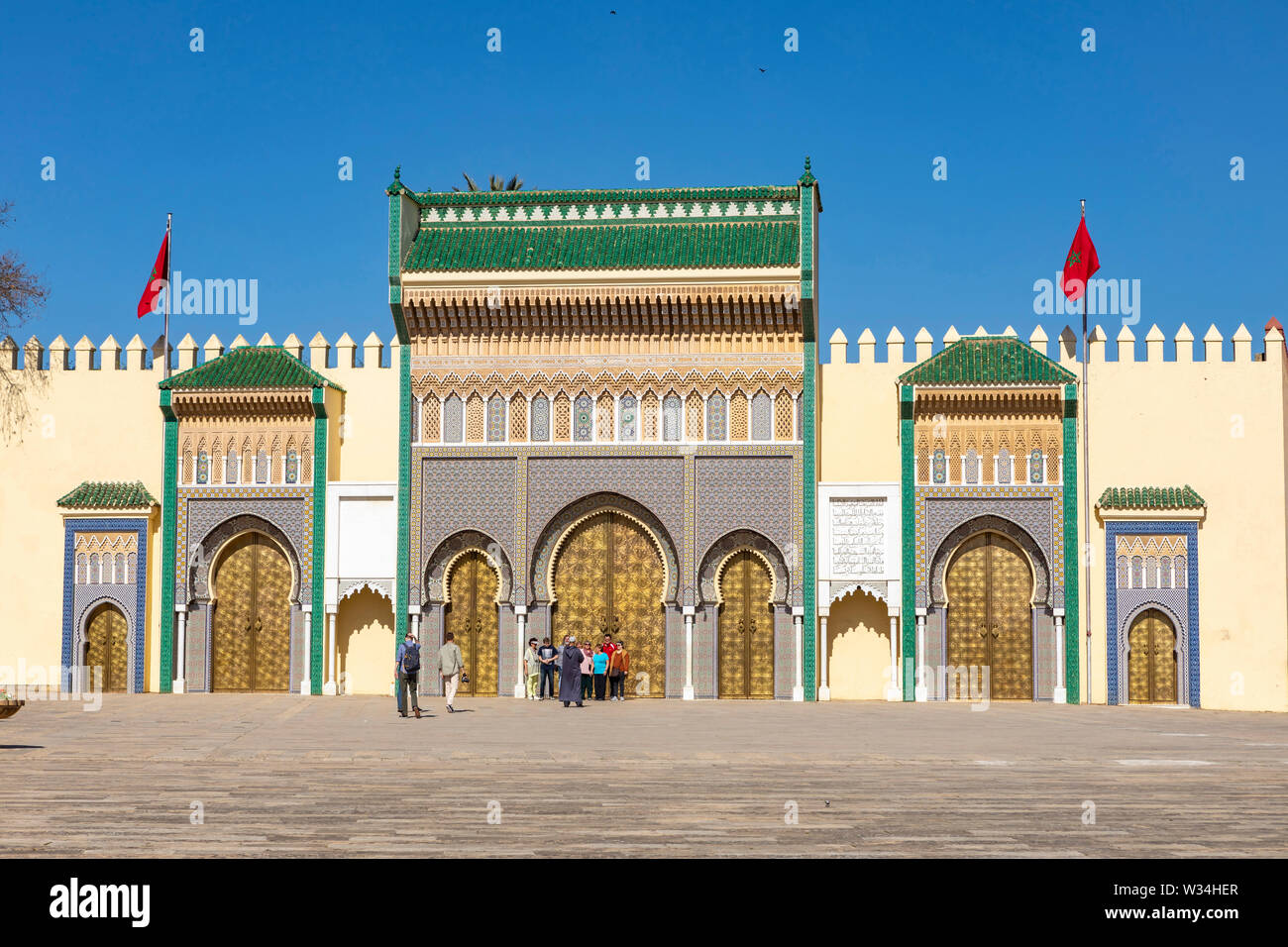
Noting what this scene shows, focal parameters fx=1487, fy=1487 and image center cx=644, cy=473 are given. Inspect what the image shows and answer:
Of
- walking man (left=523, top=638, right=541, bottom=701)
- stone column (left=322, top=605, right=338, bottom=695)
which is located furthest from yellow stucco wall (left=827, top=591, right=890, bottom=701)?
stone column (left=322, top=605, right=338, bottom=695)

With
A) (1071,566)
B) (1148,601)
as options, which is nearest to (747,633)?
(1071,566)

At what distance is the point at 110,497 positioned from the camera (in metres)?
26.1

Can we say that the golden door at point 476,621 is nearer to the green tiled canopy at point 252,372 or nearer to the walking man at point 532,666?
the walking man at point 532,666

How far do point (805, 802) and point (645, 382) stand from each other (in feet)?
53.9

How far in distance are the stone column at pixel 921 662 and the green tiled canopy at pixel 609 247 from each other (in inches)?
255

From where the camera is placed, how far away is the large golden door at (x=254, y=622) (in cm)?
2602

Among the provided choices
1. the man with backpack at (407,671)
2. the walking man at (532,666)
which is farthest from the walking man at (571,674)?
the man with backpack at (407,671)

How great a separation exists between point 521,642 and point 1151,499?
10793mm

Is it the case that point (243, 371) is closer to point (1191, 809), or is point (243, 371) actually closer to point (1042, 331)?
point (1042, 331)

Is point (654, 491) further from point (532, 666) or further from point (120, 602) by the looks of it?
point (120, 602)

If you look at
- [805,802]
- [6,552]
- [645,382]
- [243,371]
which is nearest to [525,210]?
[645,382]

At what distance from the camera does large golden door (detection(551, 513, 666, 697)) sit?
2545cm

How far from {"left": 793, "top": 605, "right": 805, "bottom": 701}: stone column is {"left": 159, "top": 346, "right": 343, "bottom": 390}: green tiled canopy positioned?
9.00m

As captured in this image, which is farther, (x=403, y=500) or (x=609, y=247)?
(x=609, y=247)
